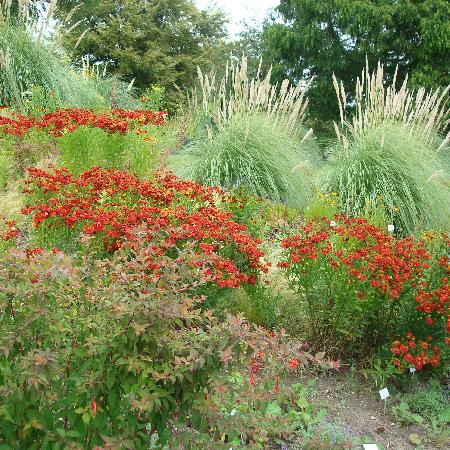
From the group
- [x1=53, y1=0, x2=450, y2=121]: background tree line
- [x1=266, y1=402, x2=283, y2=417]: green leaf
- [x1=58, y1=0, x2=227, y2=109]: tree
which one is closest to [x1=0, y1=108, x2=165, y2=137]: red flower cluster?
[x1=266, y1=402, x2=283, y2=417]: green leaf

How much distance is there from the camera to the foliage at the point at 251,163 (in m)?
6.10

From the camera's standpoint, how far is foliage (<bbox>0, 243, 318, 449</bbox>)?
1609mm

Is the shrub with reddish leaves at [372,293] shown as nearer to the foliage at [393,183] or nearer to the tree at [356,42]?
the foliage at [393,183]

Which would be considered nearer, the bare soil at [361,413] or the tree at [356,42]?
the bare soil at [361,413]

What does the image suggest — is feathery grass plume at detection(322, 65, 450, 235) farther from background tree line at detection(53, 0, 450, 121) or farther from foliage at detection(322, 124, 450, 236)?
background tree line at detection(53, 0, 450, 121)

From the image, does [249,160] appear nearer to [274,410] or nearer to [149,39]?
[274,410]

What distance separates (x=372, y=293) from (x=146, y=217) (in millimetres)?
1266

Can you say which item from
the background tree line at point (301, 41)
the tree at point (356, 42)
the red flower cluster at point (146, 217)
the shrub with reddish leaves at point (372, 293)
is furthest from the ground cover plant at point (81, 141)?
the tree at point (356, 42)

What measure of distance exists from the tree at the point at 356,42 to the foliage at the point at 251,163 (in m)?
7.49

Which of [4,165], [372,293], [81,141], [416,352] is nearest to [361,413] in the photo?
[416,352]

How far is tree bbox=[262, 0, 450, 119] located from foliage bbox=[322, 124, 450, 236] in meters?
7.15

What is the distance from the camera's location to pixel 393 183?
240 inches

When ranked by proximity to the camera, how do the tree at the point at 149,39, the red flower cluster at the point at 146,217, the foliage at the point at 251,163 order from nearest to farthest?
the red flower cluster at the point at 146,217 → the foliage at the point at 251,163 → the tree at the point at 149,39

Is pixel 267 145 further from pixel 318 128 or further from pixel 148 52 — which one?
pixel 148 52
